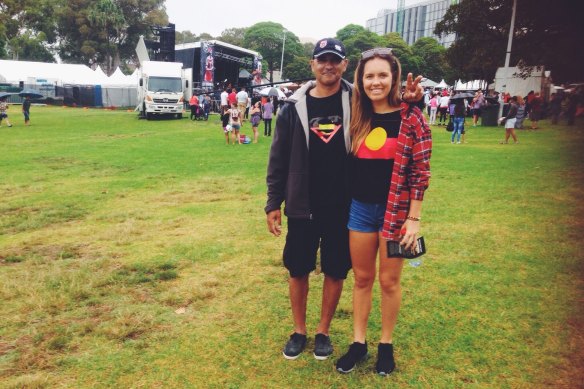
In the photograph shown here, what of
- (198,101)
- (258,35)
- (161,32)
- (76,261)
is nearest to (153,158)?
(76,261)

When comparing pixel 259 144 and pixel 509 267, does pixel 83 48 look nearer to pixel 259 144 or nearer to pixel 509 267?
pixel 259 144

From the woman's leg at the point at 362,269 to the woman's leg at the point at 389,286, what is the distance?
0.21 feet

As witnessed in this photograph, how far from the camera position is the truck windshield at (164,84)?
2505 cm

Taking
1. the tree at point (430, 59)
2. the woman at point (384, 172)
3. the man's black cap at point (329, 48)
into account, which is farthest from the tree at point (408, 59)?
the woman at point (384, 172)

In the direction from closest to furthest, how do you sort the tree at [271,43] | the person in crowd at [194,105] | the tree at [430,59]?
the person in crowd at [194,105] → the tree at [430,59] → the tree at [271,43]

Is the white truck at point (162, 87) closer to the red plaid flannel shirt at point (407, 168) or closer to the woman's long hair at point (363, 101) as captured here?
the woman's long hair at point (363, 101)

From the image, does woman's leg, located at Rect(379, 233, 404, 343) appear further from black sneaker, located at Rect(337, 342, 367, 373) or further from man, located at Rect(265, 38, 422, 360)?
man, located at Rect(265, 38, 422, 360)

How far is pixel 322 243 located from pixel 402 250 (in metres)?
0.61

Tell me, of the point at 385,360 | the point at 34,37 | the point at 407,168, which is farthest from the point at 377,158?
the point at 34,37

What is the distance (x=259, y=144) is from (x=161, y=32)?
20.4 meters

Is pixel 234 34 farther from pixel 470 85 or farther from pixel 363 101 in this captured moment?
pixel 363 101

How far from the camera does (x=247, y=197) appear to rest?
7.67 meters

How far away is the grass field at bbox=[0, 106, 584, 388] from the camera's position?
9.56ft

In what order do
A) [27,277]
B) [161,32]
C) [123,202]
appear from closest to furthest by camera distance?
[27,277] < [123,202] < [161,32]
